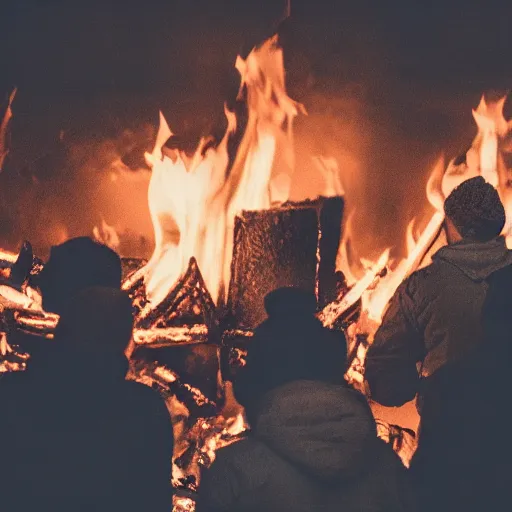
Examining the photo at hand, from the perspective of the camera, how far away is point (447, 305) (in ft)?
10.5

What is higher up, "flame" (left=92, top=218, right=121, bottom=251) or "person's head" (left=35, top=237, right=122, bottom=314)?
"flame" (left=92, top=218, right=121, bottom=251)

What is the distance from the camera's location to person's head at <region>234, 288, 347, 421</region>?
3891mm

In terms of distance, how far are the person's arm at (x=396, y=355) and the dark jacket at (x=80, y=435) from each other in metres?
1.12

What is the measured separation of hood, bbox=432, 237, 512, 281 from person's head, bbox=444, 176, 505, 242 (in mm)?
33

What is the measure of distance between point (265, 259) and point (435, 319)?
3.66ft

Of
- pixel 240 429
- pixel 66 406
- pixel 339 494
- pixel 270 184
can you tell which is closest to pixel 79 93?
pixel 270 184

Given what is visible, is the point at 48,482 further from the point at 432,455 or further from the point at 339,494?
the point at 432,455

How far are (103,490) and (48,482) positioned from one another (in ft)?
0.53

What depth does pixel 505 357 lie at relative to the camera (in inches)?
114

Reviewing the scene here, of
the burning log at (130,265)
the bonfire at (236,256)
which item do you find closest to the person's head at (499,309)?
the bonfire at (236,256)

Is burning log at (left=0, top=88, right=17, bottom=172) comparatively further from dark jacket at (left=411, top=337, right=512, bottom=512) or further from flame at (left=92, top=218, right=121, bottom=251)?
dark jacket at (left=411, top=337, right=512, bottom=512)

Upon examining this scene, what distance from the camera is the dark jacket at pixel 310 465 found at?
2.64 metres

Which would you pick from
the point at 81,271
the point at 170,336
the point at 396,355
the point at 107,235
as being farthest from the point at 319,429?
the point at 107,235

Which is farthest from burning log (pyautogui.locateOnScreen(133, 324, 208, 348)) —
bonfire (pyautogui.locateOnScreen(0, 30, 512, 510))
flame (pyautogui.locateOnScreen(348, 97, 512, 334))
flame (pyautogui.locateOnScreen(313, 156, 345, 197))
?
flame (pyautogui.locateOnScreen(313, 156, 345, 197))
